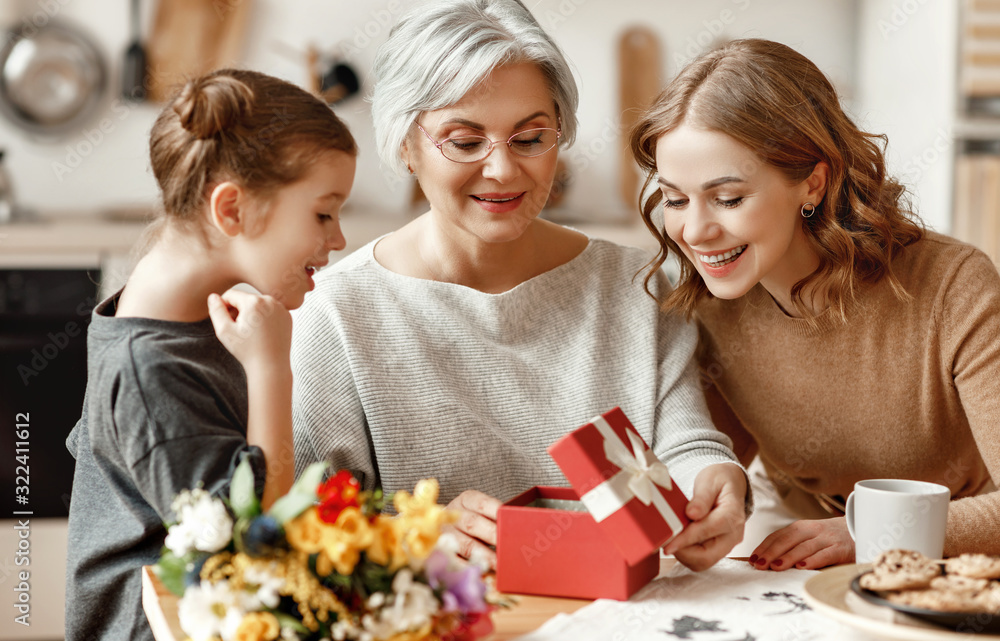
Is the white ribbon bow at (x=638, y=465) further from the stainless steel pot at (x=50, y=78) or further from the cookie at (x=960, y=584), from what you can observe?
the stainless steel pot at (x=50, y=78)

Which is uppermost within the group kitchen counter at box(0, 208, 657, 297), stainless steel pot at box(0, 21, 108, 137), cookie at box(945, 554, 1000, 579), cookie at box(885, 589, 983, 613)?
stainless steel pot at box(0, 21, 108, 137)

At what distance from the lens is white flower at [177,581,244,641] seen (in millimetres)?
764

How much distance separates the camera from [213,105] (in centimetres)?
99

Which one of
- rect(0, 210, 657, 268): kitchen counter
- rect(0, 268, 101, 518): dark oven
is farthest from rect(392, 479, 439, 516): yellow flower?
rect(0, 268, 101, 518): dark oven

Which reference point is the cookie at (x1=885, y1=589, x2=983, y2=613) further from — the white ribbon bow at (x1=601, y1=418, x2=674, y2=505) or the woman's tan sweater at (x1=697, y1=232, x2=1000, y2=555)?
the woman's tan sweater at (x1=697, y1=232, x2=1000, y2=555)

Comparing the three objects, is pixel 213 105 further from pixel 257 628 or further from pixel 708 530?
pixel 708 530

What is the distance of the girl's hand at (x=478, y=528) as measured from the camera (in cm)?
107

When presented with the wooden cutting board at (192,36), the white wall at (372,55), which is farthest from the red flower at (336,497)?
the wooden cutting board at (192,36)

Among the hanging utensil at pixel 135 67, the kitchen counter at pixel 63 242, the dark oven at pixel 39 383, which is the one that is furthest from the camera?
the hanging utensil at pixel 135 67

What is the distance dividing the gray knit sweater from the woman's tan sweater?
11 centimetres

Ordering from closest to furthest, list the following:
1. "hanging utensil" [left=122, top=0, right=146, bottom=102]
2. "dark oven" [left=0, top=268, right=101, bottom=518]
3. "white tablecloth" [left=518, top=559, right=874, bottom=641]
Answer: "white tablecloth" [left=518, top=559, right=874, bottom=641] < "dark oven" [left=0, top=268, right=101, bottom=518] < "hanging utensil" [left=122, top=0, right=146, bottom=102]

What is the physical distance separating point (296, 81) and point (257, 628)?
2.90 m

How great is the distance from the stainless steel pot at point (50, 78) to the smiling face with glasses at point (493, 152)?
2266 millimetres

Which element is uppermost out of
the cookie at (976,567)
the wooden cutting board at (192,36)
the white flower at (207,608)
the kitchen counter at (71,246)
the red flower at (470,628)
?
the wooden cutting board at (192,36)
